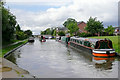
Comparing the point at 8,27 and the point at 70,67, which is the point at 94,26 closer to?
the point at 8,27

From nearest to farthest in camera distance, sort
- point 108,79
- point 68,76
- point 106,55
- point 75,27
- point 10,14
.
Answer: point 108,79 < point 68,76 < point 106,55 < point 10,14 < point 75,27

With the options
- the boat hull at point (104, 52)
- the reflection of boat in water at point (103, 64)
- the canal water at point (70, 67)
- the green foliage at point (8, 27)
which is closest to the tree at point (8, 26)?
the green foliage at point (8, 27)

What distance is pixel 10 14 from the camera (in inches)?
1598

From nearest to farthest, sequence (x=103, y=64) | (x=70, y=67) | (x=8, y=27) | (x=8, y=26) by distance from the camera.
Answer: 1. (x=70, y=67)
2. (x=103, y=64)
3. (x=8, y=26)
4. (x=8, y=27)

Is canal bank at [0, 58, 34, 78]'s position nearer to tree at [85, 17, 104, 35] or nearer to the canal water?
the canal water

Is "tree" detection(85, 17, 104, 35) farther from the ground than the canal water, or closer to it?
farther from the ground

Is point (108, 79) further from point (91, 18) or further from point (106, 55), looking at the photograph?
point (91, 18)

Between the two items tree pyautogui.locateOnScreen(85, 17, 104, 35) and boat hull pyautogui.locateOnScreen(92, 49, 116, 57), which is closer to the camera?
boat hull pyautogui.locateOnScreen(92, 49, 116, 57)

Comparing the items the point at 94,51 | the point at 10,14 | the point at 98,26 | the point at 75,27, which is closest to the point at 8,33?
the point at 10,14

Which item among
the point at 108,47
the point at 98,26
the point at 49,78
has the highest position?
the point at 98,26

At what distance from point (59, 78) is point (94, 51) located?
9474 millimetres

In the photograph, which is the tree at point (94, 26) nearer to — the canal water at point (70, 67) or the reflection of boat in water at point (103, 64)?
the canal water at point (70, 67)

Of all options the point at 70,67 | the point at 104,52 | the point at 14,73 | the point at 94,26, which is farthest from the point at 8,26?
the point at 94,26

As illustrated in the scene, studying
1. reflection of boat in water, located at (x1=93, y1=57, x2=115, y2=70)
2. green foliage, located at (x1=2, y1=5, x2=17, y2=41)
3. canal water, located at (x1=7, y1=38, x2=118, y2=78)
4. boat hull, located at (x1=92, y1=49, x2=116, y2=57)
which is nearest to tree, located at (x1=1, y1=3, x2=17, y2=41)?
green foliage, located at (x1=2, y1=5, x2=17, y2=41)
